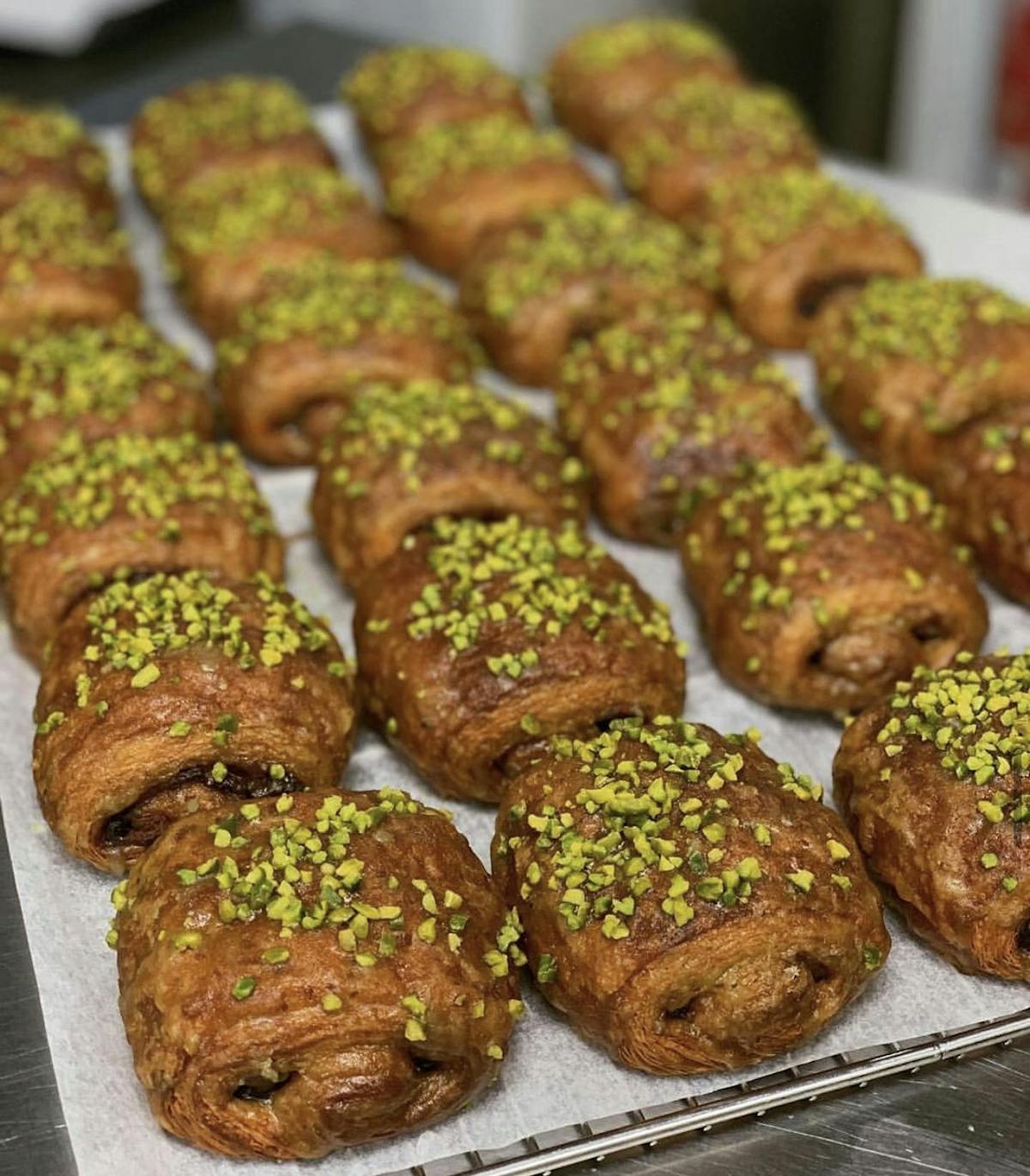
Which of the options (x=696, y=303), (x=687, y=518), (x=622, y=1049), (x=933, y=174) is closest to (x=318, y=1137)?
(x=622, y=1049)

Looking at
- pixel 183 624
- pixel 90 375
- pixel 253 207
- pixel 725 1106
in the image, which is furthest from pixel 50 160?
pixel 725 1106

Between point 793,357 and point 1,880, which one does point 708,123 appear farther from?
point 1,880

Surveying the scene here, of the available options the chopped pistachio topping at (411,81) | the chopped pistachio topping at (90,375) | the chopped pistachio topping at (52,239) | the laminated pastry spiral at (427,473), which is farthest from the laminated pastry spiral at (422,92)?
the laminated pastry spiral at (427,473)

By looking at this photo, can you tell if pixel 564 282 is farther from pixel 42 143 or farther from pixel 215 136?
pixel 42 143

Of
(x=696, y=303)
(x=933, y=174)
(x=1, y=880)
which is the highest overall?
(x=696, y=303)

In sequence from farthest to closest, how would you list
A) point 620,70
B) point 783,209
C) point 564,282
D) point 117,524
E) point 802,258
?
point 620,70
point 783,209
point 802,258
point 564,282
point 117,524

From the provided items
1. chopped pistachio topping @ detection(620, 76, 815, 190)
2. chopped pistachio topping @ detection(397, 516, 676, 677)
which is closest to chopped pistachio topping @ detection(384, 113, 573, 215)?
chopped pistachio topping @ detection(620, 76, 815, 190)

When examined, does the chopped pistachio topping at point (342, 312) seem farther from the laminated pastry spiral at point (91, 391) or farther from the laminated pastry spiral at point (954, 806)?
the laminated pastry spiral at point (954, 806)
